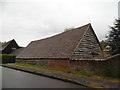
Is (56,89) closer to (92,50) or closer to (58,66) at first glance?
(58,66)

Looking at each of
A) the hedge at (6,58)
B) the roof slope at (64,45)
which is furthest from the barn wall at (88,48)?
the hedge at (6,58)

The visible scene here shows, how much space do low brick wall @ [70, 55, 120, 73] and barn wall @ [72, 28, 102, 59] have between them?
2635 mm

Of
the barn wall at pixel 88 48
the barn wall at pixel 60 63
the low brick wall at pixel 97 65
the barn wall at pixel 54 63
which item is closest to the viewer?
the low brick wall at pixel 97 65

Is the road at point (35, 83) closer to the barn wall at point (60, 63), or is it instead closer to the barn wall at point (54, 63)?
the barn wall at point (60, 63)

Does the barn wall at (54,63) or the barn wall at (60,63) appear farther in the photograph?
the barn wall at (54,63)

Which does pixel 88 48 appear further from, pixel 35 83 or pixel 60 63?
pixel 35 83

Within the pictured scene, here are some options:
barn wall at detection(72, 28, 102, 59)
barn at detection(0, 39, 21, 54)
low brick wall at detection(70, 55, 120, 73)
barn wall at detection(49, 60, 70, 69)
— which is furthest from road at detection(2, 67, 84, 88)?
barn at detection(0, 39, 21, 54)

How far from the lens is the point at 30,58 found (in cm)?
2602

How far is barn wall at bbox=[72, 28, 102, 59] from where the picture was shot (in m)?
16.9

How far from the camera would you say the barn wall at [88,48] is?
16906 mm

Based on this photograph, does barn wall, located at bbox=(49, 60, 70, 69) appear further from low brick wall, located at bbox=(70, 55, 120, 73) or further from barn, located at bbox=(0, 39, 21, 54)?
barn, located at bbox=(0, 39, 21, 54)

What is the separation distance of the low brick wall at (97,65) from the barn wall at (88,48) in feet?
8.65

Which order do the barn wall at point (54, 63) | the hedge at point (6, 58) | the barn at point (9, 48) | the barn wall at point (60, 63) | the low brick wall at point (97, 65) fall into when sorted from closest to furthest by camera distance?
the low brick wall at point (97, 65) → the barn wall at point (60, 63) → the barn wall at point (54, 63) → the hedge at point (6, 58) → the barn at point (9, 48)

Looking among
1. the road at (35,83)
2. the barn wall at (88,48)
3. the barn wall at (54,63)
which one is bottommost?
the road at (35,83)
